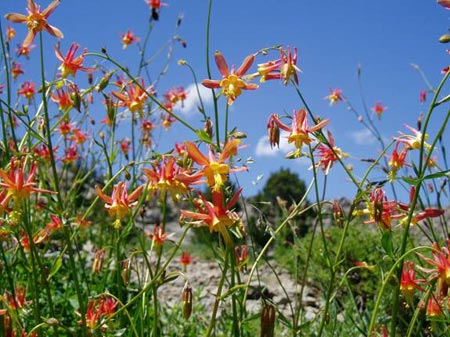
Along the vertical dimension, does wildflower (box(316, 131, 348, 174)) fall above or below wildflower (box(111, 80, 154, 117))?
below

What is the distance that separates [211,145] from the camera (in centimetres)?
187

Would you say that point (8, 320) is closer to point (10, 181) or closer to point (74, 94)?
point (10, 181)

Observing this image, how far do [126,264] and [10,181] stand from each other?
34.9 inches

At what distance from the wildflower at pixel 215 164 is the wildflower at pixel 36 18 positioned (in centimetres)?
91

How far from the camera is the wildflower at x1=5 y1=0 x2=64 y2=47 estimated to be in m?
2.23

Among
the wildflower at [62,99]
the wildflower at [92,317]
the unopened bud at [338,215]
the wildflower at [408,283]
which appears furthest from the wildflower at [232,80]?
the wildflower at [62,99]

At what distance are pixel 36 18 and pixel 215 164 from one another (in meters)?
1.06

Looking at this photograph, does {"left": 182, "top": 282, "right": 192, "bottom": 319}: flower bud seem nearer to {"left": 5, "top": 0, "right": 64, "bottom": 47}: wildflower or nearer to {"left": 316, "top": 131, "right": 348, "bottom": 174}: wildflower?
{"left": 316, "top": 131, "right": 348, "bottom": 174}: wildflower

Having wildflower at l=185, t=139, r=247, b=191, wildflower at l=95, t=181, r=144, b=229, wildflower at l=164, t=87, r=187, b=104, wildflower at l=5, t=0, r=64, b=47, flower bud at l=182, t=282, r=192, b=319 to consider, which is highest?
wildflower at l=164, t=87, r=187, b=104

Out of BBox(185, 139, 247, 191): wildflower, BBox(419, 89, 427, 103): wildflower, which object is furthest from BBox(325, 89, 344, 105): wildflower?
BBox(185, 139, 247, 191): wildflower

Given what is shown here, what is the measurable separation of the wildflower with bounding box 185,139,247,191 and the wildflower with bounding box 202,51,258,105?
0.32 meters

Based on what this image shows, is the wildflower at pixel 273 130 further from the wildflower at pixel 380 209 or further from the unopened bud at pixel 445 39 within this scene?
the unopened bud at pixel 445 39

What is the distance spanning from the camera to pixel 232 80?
79.4 inches

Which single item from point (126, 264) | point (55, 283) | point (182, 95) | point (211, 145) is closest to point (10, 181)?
point (211, 145)
